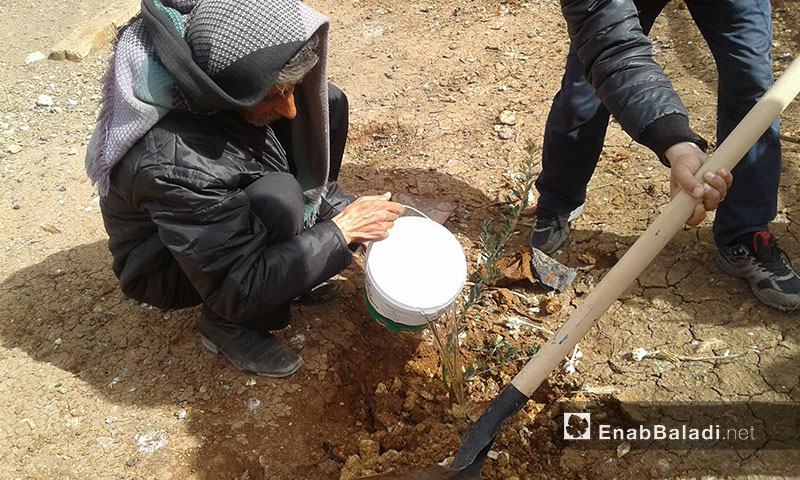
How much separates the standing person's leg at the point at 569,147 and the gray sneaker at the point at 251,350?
134cm

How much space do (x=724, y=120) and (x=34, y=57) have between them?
4.88 metres

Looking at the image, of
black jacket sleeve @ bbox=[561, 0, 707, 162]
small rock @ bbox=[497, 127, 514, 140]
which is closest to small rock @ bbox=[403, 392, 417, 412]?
black jacket sleeve @ bbox=[561, 0, 707, 162]

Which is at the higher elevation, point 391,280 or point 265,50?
point 265,50

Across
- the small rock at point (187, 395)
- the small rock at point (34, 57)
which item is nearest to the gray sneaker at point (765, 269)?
the small rock at point (187, 395)

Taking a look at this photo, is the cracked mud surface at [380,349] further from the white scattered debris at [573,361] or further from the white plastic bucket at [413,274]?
the white plastic bucket at [413,274]

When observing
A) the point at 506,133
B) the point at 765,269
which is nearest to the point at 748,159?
the point at 765,269

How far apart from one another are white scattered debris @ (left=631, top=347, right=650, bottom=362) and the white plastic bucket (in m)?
0.83

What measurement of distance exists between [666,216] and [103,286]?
2.55 metres

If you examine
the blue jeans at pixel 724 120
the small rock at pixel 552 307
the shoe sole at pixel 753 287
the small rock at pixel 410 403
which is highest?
the blue jeans at pixel 724 120

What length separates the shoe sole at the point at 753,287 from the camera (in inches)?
94.7

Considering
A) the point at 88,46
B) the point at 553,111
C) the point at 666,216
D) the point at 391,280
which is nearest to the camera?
the point at 666,216

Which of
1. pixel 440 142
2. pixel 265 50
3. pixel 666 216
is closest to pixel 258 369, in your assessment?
pixel 265 50

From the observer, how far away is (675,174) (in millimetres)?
1729

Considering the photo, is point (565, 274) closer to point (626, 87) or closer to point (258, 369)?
point (626, 87)
